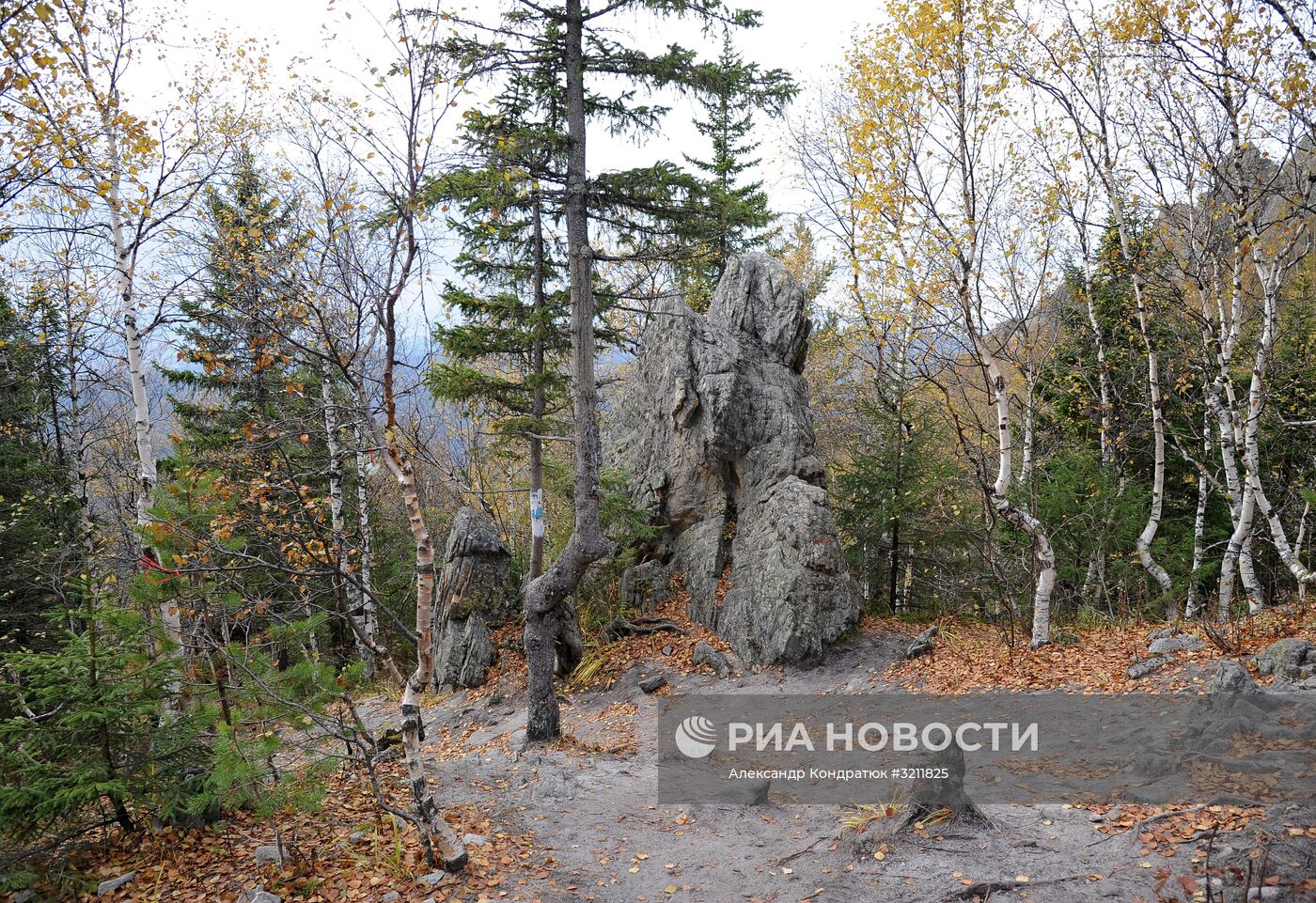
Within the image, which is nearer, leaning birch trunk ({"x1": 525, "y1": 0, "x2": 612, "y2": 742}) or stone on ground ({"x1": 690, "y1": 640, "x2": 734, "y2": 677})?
leaning birch trunk ({"x1": 525, "y1": 0, "x2": 612, "y2": 742})

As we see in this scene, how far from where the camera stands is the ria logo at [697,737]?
8.14 meters

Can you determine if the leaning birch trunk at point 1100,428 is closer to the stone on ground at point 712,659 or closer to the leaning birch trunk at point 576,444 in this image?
the stone on ground at point 712,659

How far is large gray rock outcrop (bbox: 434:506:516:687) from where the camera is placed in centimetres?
1200

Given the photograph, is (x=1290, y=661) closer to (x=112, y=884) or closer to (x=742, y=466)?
(x=742, y=466)

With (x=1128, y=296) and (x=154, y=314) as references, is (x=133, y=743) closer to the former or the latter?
(x=154, y=314)

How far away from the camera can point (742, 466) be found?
12.2m

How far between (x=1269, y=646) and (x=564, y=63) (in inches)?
396

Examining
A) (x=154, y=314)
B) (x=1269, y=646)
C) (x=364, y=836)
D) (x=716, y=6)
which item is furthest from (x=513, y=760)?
(x=716, y=6)

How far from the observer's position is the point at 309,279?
5277 millimetres

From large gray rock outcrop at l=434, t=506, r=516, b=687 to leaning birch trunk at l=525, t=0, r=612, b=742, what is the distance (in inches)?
150

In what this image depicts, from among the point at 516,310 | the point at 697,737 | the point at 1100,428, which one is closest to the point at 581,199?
the point at 516,310

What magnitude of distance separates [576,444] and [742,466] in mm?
4570

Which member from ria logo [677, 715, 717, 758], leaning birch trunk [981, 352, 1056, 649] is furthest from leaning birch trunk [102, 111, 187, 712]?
leaning birch trunk [981, 352, 1056, 649]

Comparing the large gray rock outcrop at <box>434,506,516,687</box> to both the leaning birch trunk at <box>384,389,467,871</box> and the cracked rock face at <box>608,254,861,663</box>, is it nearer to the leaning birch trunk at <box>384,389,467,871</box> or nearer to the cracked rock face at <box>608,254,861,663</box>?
the cracked rock face at <box>608,254,861,663</box>
